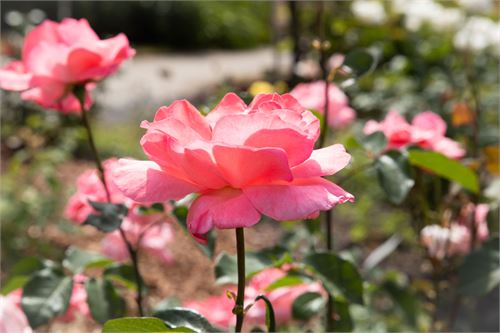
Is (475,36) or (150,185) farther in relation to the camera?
(475,36)

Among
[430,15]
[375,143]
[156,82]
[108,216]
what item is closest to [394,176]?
[375,143]

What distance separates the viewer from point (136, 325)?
0.47m

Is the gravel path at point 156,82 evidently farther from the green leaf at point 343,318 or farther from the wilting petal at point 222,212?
the wilting petal at point 222,212

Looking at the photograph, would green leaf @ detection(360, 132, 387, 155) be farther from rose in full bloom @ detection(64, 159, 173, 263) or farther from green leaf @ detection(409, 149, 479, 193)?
rose in full bloom @ detection(64, 159, 173, 263)

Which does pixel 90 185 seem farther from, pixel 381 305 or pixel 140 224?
pixel 381 305

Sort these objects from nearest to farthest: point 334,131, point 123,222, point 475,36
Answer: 1. point 123,222
2. point 475,36
3. point 334,131

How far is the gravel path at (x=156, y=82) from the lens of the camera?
13.8ft

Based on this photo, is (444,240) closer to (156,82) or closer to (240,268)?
(240,268)

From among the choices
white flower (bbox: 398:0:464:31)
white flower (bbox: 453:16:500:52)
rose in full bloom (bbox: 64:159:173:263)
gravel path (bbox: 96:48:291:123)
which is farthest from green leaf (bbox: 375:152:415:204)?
gravel path (bbox: 96:48:291:123)

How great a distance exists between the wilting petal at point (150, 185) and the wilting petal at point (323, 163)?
0.22 feet

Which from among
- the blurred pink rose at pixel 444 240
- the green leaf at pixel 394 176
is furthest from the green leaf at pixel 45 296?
the blurred pink rose at pixel 444 240

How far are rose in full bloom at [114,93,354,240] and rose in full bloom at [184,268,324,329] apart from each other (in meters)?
0.26

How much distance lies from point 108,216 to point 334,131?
3.34ft

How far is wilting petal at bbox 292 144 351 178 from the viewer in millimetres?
458
